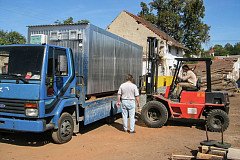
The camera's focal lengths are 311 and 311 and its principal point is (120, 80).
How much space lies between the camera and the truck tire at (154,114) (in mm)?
10609

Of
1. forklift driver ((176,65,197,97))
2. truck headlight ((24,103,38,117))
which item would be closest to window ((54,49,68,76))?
truck headlight ((24,103,38,117))

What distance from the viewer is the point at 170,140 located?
8.84m

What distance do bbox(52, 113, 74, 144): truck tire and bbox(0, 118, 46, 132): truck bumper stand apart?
63cm

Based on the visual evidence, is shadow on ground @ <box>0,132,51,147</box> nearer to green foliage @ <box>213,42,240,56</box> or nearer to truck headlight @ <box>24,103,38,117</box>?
truck headlight @ <box>24,103,38,117</box>

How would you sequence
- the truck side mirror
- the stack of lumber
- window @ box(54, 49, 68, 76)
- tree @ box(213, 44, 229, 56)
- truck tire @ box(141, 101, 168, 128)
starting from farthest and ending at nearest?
tree @ box(213, 44, 229, 56)
the stack of lumber
truck tire @ box(141, 101, 168, 128)
the truck side mirror
window @ box(54, 49, 68, 76)

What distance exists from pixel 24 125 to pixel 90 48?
120 inches

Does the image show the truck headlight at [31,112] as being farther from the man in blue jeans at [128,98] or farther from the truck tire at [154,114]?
the truck tire at [154,114]

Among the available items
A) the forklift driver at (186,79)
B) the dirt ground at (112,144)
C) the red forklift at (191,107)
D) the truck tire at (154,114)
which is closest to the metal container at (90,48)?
the dirt ground at (112,144)

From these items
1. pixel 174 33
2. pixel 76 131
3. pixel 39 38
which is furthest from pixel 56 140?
pixel 174 33

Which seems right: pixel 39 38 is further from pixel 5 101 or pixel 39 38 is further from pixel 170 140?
pixel 170 140

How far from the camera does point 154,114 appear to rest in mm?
10953

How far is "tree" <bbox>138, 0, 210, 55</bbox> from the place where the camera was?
44812mm

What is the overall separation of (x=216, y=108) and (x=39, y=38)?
620 cm

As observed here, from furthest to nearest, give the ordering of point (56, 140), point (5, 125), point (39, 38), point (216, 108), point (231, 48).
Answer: point (231, 48)
point (216, 108)
point (39, 38)
point (56, 140)
point (5, 125)
